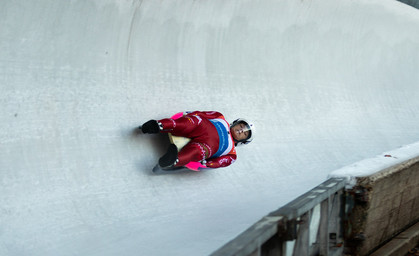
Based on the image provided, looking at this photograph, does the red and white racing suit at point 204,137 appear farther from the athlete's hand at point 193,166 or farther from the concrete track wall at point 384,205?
the concrete track wall at point 384,205

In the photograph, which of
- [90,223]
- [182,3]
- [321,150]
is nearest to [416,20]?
[321,150]

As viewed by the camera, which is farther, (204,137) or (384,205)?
(204,137)

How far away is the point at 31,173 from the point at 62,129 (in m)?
0.41

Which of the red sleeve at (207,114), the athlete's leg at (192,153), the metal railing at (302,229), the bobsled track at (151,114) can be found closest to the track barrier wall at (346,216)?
the metal railing at (302,229)

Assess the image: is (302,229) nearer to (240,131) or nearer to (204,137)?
(204,137)

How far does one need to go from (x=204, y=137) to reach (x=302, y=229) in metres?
1.71

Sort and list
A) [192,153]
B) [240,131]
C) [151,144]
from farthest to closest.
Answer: [240,131] → [151,144] → [192,153]

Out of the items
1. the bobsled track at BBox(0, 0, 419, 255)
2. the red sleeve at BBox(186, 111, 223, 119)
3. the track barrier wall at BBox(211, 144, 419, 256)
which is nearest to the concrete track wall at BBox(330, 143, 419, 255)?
the track barrier wall at BBox(211, 144, 419, 256)

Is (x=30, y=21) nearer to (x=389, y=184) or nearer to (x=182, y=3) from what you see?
(x=182, y=3)

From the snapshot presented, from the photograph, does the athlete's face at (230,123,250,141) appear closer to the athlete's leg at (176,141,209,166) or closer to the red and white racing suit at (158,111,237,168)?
the red and white racing suit at (158,111,237,168)

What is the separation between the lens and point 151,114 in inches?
165

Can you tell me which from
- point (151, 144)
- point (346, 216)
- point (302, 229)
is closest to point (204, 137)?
point (151, 144)

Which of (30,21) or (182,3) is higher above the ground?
(182,3)

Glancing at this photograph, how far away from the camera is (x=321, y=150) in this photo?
5.55 metres
